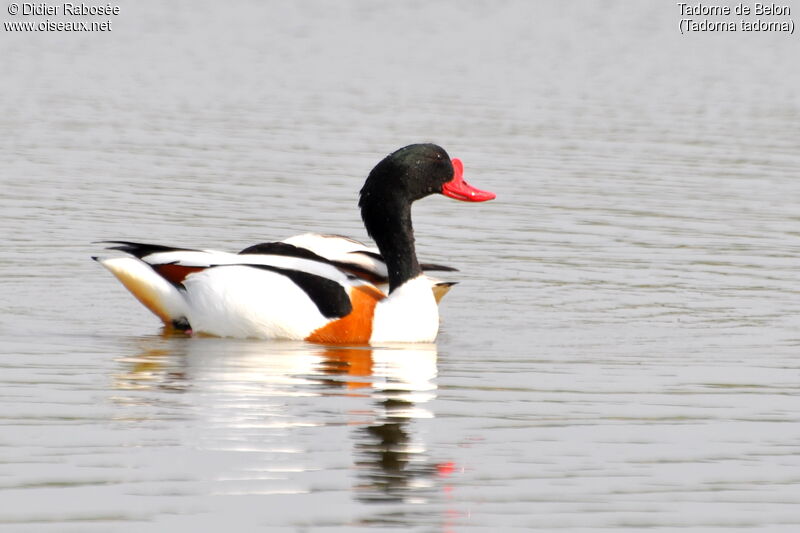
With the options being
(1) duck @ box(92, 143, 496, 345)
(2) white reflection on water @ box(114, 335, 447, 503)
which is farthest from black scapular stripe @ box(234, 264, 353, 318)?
(2) white reflection on water @ box(114, 335, 447, 503)

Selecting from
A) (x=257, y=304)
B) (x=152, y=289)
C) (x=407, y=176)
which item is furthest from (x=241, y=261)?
(x=407, y=176)

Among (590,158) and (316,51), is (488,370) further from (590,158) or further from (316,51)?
(316,51)

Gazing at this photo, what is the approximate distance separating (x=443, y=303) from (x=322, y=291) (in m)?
2.34

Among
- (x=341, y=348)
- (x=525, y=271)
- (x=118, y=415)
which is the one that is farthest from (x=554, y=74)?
(x=118, y=415)

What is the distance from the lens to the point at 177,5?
35.6 meters

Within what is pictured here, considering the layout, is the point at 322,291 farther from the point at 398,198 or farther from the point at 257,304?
the point at 398,198

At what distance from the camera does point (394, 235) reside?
1165 cm

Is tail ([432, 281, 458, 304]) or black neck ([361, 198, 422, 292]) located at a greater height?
black neck ([361, 198, 422, 292])

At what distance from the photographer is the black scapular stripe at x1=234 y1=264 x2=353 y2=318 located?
10.9m

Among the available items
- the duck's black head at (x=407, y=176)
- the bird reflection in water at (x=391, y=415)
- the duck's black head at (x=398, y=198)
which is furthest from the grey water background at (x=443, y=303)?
the duck's black head at (x=407, y=176)

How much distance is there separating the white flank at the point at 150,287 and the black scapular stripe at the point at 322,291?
2.50 feet

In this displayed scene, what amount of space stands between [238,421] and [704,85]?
19590 mm

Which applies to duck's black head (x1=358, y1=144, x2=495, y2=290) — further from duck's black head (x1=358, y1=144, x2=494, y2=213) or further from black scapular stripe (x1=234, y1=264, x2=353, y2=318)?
black scapular stripe (x1=234, y1=264, x2=353, y2=318)

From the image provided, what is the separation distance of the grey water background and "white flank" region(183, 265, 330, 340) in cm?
17
